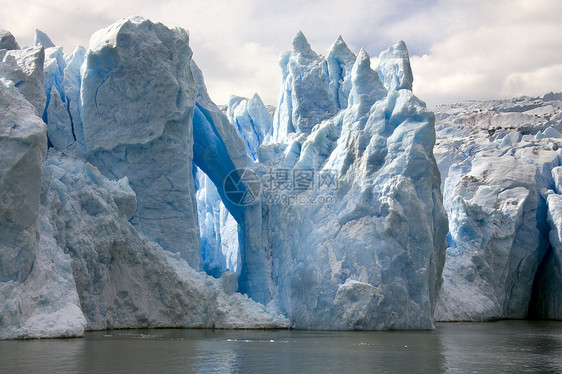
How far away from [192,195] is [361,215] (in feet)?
18.9

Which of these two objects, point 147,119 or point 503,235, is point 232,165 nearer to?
Answer: point 147,119

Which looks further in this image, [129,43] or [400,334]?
[129,43]

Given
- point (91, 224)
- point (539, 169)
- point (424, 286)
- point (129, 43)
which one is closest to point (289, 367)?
point (91, 224)

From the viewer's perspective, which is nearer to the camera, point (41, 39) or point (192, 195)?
point (192, 195)

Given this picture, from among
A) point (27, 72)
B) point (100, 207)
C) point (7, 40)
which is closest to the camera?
point (27, 72)

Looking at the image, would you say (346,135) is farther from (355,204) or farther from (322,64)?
(322,64)

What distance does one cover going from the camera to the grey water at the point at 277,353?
10516mm

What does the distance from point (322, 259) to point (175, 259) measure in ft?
14.9

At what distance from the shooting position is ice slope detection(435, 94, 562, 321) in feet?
95.9

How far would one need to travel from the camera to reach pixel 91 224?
1858 cm

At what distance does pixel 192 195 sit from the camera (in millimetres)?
22922

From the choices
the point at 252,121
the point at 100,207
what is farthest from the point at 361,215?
the point at 252,121

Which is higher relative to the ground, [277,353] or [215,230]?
[215,230]

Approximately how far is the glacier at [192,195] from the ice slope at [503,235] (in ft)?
9.78
